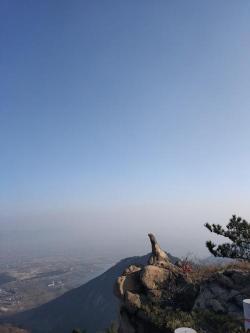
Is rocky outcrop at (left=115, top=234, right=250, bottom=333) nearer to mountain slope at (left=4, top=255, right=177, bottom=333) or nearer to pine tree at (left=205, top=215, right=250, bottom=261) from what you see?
pine tree at (left=205, top=215, right=250, bottom=261)

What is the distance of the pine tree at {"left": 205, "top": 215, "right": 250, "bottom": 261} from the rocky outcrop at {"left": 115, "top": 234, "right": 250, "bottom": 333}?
1.92 metres

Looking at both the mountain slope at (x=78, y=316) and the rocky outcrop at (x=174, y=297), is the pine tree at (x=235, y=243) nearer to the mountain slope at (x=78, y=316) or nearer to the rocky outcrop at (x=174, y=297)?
the rocky outcrop at (x=174, y=297)

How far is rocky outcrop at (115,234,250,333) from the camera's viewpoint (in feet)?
54.9

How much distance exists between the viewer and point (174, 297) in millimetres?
19266

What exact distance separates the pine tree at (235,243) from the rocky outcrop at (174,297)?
192cm

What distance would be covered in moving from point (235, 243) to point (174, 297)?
225 inches

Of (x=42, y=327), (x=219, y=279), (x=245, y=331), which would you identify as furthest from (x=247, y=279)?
(x=42, y=327)

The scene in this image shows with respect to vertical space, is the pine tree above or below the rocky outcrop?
above

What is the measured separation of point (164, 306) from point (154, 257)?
487 cm

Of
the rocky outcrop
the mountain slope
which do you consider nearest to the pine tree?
the rocky outcrop

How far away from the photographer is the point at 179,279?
20859 mm

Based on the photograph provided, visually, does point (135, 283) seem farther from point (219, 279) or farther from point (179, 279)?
point (219, 279)

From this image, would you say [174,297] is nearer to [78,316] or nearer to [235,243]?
A: [235,243]

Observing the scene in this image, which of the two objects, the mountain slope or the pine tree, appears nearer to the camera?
the pine tree
